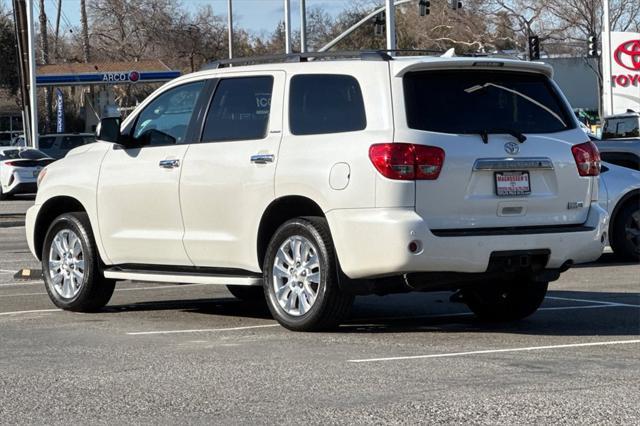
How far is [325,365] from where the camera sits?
7.74 meters

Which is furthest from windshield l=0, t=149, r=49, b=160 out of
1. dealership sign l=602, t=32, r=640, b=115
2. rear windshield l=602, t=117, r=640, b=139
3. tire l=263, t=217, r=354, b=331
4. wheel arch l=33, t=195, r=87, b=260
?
tire l=263, t=217, r=354, b=331

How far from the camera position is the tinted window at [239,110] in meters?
9.70

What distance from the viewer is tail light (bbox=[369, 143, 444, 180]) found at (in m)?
8.59

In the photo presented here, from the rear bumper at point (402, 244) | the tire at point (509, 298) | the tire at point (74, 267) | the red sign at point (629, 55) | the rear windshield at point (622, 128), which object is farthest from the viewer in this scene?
the red sign at point (629, 55)

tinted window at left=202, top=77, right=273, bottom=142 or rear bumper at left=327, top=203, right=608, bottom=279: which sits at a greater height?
tinted window at left=202, top=77, right=273, bottom=142

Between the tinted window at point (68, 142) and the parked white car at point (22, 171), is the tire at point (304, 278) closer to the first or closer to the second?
the parked white car at point (22, 171)

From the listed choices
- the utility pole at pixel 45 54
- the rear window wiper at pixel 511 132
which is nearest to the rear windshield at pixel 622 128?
the rear window wiper at pixel 511 132

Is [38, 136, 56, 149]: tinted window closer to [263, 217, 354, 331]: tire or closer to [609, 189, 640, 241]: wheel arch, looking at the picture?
[609, 189, 640, 241]: wheel arch

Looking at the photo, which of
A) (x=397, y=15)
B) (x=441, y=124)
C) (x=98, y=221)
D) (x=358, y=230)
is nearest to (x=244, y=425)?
(x=358, y=230)

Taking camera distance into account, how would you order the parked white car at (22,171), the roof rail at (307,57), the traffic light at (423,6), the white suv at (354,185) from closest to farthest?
the white suv at (354,185)
the roof rail at (307,57)
the parked white car at (22,171)
the traffic light at (423,6)

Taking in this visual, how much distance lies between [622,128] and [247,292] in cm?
2008

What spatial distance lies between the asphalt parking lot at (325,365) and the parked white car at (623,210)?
3348 millimetres

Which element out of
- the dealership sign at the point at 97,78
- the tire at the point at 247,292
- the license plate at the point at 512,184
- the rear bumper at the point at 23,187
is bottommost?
the rear bumper at the point at 23,187

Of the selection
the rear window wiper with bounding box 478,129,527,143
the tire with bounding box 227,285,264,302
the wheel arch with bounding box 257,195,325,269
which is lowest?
the tire with bounding box 227,285,264,302
